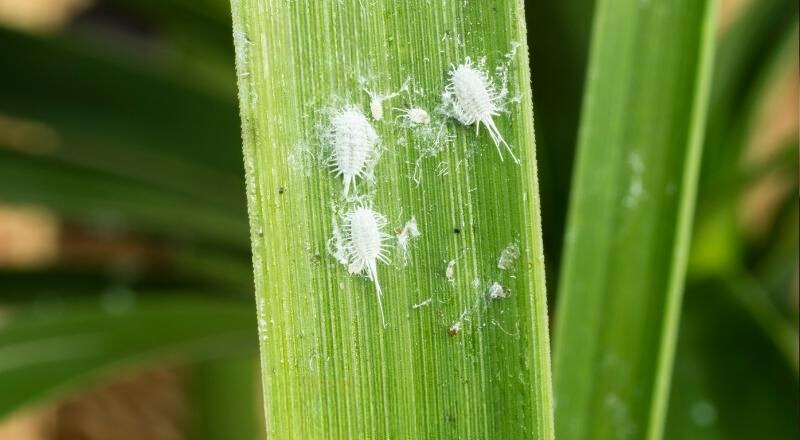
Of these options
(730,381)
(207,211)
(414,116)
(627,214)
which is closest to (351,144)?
(414,116)

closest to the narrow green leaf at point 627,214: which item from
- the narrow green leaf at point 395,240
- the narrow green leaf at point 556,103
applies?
the narrow green leaf at point 395,240

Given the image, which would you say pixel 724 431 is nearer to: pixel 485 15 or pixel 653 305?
pixel 653 305

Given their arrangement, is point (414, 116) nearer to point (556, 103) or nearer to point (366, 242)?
point (366, 242)

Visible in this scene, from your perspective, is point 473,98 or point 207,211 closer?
point 473,98

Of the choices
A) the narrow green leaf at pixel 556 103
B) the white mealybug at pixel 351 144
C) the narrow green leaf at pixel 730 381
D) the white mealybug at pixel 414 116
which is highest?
the narrow green leaf at pixel 556 103

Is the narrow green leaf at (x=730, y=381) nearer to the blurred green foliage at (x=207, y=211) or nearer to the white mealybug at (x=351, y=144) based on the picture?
the blurred green foliage at (x=207, y=211)

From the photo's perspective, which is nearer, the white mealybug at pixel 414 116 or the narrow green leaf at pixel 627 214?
the white mealybug at pixel 414 116

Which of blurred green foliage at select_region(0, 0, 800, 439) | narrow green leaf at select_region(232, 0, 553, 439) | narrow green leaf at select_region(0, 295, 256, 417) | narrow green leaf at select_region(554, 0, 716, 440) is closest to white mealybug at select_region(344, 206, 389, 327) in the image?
narrow green leaf at select_region(232, 0, 553, 439)
